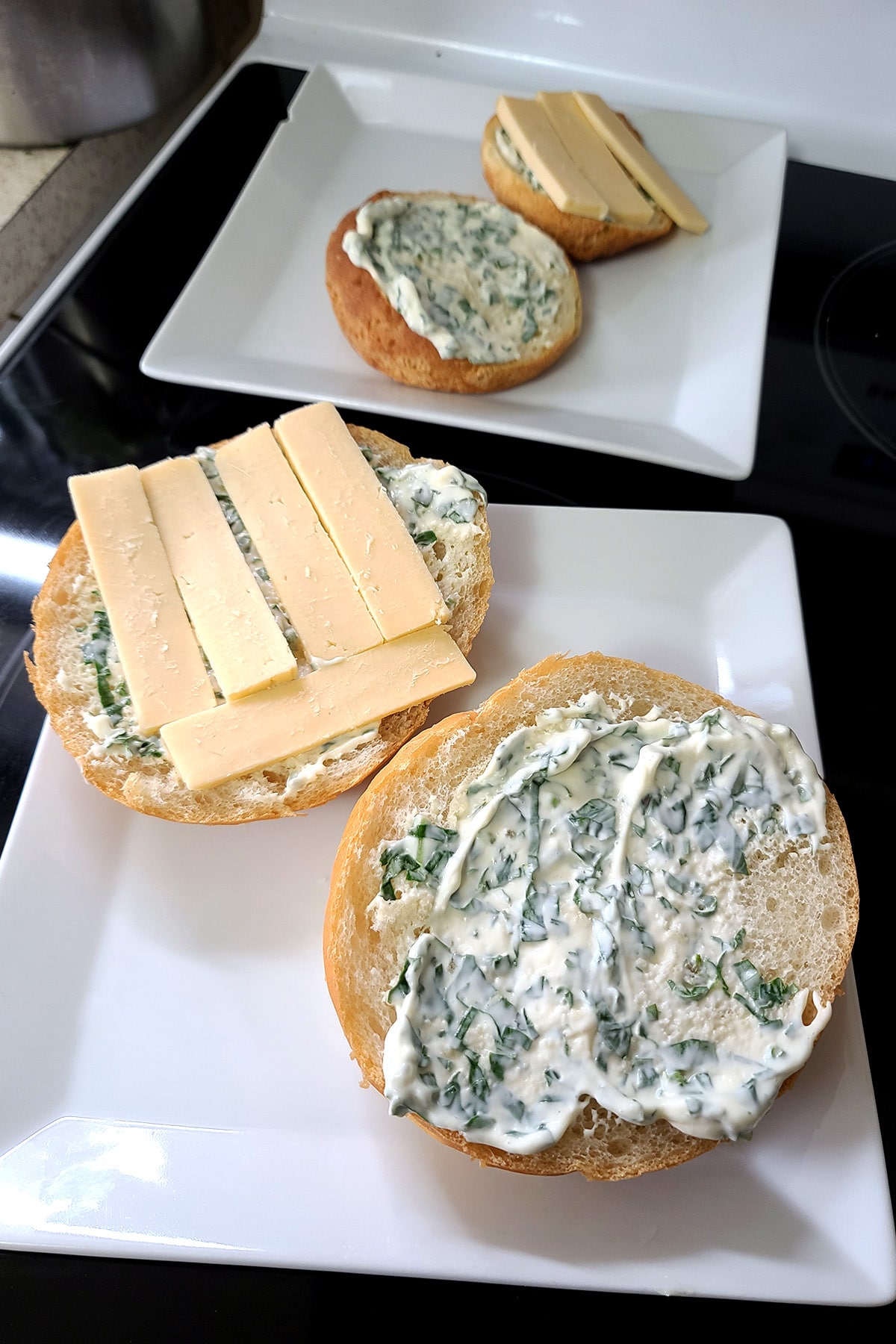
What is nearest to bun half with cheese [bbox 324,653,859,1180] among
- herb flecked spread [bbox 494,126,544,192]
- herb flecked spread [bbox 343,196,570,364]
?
herb flecked spread [bbox 343,196,570,364]

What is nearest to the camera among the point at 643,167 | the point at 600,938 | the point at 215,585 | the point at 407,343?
the point at 600,938

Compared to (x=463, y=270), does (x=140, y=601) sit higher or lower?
lower

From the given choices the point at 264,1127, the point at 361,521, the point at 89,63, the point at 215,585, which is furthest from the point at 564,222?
the point at 264,1127

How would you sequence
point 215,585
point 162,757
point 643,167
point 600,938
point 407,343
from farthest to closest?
point 643,167
point 407,343
point 215,585
point 162,757
point 600,938

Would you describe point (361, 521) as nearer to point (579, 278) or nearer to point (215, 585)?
point (215, 585)

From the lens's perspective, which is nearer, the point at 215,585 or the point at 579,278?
the point at 215,585

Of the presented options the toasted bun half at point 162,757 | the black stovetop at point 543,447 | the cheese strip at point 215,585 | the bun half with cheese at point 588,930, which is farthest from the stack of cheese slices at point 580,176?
the bun half with cheese at point 588,930

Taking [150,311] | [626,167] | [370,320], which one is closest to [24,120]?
[150,311]
